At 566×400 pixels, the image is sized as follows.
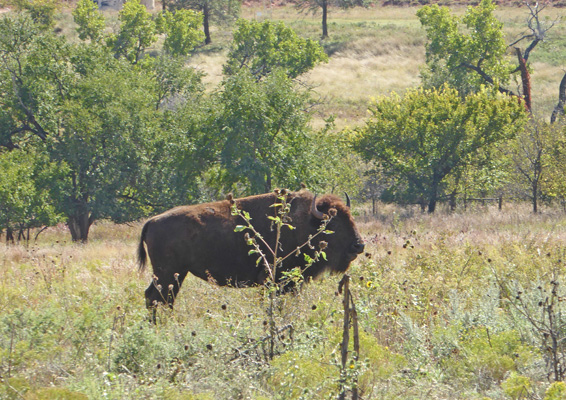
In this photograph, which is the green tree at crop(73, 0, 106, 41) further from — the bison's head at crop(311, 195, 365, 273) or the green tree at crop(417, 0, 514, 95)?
the bison's head at crop(311, 195, 365, 273)

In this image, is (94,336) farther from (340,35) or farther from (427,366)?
(340,35)

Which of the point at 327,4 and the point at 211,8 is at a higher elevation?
the point at 327,4

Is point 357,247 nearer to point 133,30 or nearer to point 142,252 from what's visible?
point 142,252

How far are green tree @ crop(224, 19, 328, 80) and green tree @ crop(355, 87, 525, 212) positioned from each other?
2109cm

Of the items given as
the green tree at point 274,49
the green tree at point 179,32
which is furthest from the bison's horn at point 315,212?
the green tree at point 179,32

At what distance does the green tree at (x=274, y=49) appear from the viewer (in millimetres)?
46719

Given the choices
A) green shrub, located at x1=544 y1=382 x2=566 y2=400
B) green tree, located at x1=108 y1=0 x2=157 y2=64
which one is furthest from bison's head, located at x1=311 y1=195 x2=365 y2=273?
green tree, located at x1=108 y1=0 x2=157 y2=64

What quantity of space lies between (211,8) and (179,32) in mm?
13619

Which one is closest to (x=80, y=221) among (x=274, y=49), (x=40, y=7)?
(x=274, y=49)

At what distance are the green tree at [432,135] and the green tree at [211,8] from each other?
41.6 metres

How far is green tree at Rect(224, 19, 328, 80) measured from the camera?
46719 millimetres

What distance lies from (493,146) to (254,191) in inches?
450

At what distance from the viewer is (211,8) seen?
64.6 m

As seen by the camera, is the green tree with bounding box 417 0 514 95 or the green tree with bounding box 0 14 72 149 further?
the green tree with bounding box 417 0 514 95
